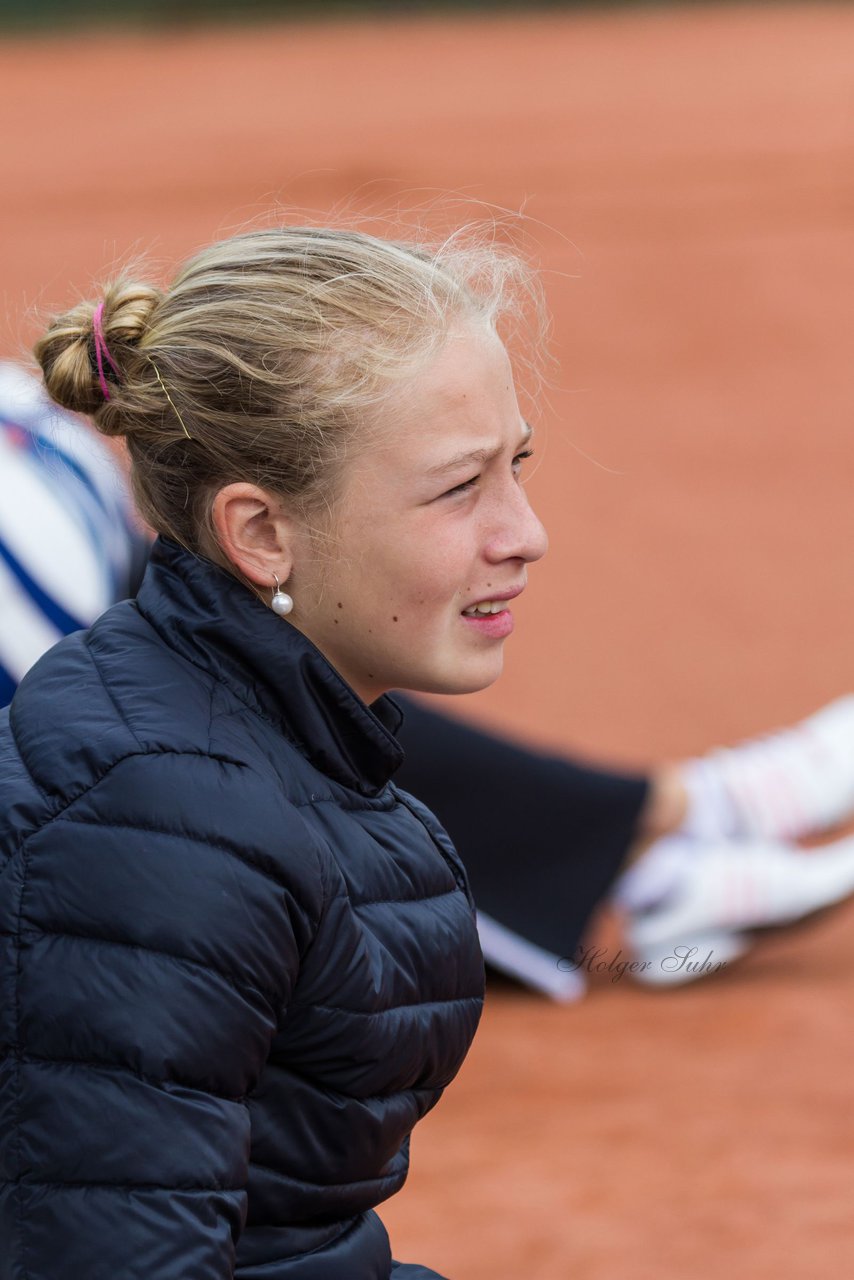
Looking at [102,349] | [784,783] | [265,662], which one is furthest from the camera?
[784,783]

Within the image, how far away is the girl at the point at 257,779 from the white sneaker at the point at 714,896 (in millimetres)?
2329

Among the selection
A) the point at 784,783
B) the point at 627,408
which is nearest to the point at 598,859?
the point at 784,783

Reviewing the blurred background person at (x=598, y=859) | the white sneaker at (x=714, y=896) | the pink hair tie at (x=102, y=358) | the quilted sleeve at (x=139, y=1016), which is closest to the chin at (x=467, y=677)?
the quilted sleeve at (x=139, y=1016)

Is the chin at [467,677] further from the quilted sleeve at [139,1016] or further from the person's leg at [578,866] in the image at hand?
the person's leg at [578,866]

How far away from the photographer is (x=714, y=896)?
4.05 metres

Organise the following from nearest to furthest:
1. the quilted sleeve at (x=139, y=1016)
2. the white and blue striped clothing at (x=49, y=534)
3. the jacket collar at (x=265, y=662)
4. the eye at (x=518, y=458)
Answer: the quilted sleeve at (x=139, y=1016) < the jacket collar at (x=265, y=662) < the eye at (x=518, y=458) < the white and blue striped clothing at (x=49, y=534)

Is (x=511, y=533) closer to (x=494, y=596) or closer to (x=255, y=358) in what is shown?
(x=494, y=596)

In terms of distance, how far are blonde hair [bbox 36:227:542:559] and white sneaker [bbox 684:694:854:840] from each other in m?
2.70

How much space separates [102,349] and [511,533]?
40 cm

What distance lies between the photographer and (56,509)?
10.1 ft

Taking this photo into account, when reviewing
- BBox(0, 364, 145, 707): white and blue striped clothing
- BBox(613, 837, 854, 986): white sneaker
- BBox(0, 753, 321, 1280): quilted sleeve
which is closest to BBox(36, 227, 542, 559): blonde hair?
BBox(0, 753, 321, 1280): quilted sleeve

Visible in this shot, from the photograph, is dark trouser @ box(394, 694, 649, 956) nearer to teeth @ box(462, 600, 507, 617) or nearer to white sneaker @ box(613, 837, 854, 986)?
white sneaker @ box(613, 837, 854, 986)

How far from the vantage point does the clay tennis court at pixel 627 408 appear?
3316 millimetres

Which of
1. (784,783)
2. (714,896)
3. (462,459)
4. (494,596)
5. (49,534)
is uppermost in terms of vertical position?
(462,459)
